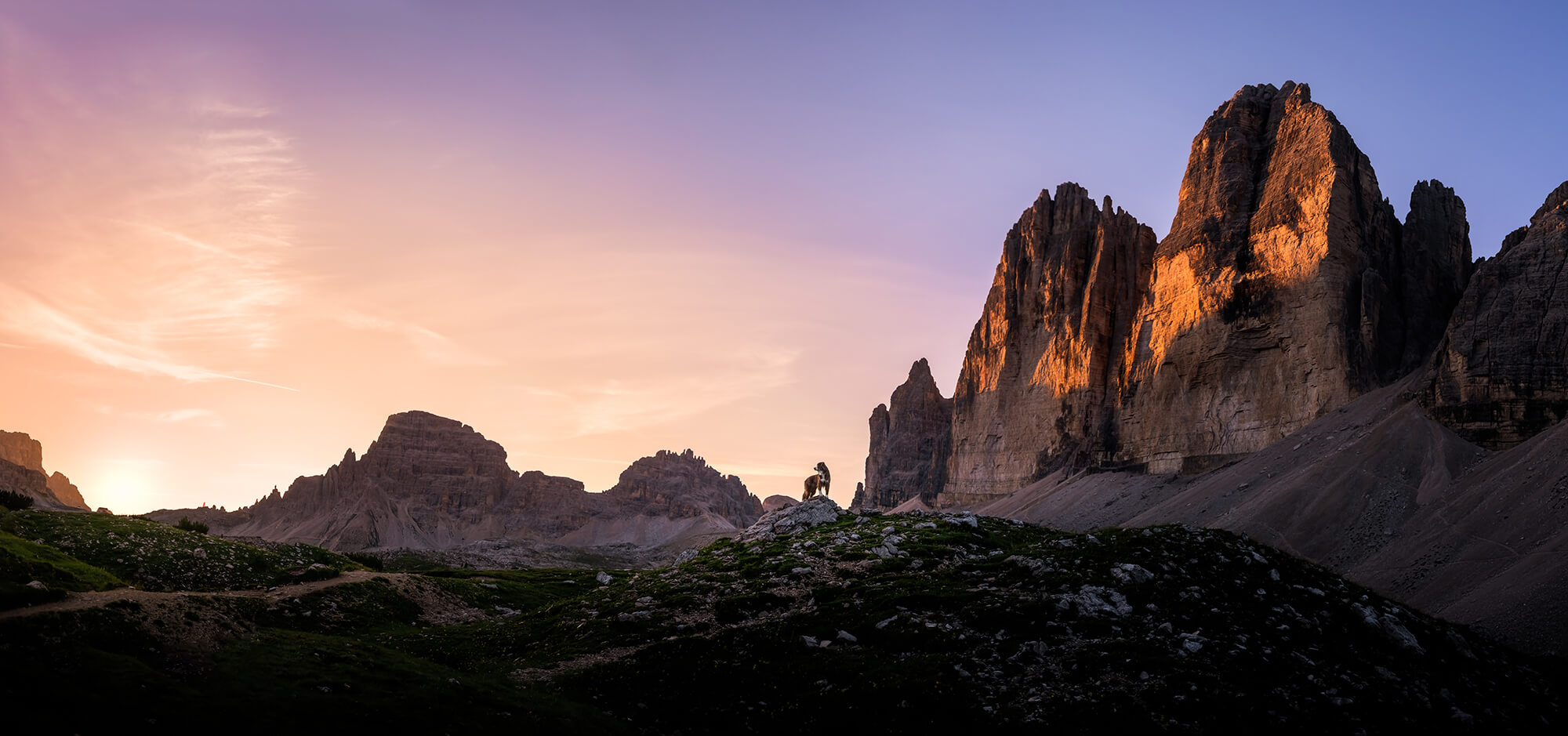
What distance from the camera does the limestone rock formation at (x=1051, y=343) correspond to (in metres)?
161

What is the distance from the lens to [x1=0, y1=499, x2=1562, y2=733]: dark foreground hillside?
24.2 metres

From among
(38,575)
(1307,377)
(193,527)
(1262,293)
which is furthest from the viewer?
(1262,293)

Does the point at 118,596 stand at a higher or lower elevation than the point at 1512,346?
lower

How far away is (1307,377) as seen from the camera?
→ 340ft

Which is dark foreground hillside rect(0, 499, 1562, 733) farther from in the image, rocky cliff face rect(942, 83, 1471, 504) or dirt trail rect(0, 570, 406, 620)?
rocky cliff face rect(942, 83, 1471, 504)

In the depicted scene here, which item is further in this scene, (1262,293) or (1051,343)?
(1051,343)

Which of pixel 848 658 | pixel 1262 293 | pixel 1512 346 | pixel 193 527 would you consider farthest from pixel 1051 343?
pixel 848 658

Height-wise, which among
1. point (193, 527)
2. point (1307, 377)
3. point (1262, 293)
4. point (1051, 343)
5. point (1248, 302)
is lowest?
point (193, 527)

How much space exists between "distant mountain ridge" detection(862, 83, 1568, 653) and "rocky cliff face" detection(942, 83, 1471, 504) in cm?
29

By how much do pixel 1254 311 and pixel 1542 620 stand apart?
2922 inches

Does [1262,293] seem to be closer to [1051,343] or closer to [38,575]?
[1051,343]

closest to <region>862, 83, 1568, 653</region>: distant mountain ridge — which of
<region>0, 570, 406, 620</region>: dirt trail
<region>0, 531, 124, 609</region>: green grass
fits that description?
<region>0, 570, 406, 620</region>: dirt trail

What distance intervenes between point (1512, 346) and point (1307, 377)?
26818 mm

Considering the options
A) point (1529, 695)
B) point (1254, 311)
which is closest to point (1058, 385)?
point (1254, 311)
